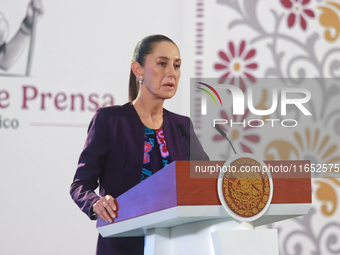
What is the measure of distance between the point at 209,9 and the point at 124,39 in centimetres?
72

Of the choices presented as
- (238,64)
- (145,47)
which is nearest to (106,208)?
(145,47)

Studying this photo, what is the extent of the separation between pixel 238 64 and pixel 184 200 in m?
2.54

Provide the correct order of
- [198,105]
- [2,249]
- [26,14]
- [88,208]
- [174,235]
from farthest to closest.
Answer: [198,105], [26,14], [2,249], [88,208], [174,235]

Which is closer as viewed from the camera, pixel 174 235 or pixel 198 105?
pixel 174 235

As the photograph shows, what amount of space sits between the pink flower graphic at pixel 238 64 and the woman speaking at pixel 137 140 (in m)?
1.46

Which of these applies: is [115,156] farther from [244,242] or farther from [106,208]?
[244,242]

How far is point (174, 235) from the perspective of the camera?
1259 millimetres

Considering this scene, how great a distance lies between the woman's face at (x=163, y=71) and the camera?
1864 millimetres

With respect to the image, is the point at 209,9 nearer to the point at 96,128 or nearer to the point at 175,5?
the point at 175,5

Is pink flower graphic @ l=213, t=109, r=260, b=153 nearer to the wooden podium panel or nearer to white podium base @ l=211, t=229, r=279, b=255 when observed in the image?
the wooden podium panel

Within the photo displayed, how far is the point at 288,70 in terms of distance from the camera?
135 inches

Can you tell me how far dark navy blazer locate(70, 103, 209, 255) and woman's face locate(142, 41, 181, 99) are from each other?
13cm

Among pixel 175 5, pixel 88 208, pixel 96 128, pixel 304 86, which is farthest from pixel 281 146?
pixel 88 208

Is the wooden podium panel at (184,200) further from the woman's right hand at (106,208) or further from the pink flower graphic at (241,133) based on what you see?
the pink flower graphic at (241,133)
